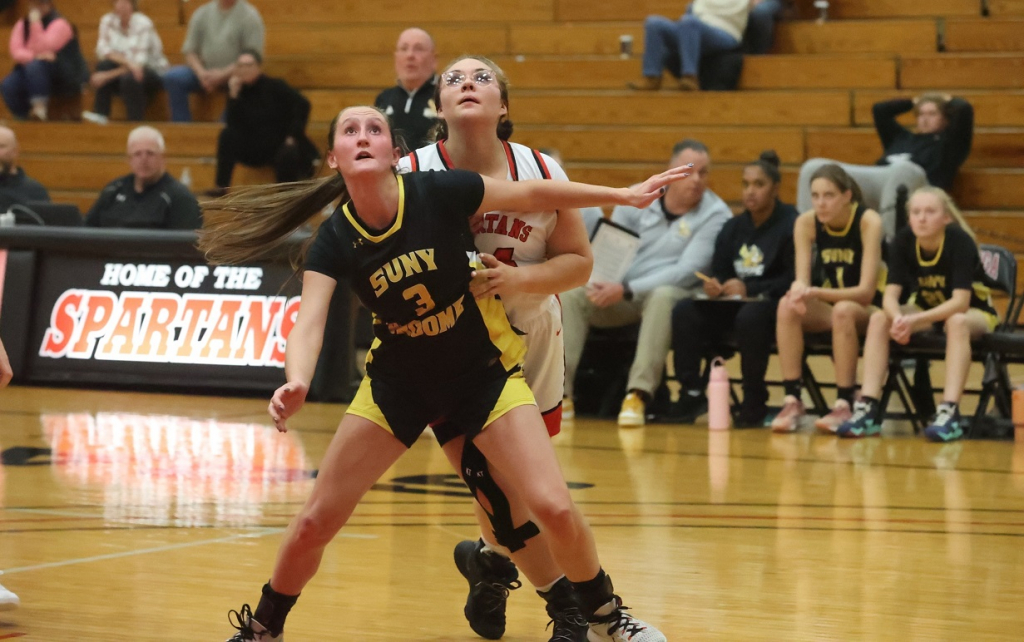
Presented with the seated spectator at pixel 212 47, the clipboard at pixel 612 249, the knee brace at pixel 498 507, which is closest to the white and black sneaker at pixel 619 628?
the knee brace at pixel 498 507

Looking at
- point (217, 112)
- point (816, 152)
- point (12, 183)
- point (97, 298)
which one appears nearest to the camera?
point (97, 298)

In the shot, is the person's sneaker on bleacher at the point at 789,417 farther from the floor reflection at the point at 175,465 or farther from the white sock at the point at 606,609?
the white sock at the point at 606,609

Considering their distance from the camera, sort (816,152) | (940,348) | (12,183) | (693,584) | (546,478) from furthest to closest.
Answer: (816,152) < (12,183) < (940,348) < (693,584) < (546,478)

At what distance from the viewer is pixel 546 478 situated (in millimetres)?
3512

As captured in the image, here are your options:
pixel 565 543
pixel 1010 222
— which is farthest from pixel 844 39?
pixel 565 543

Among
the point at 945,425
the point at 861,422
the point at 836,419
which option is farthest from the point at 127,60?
the point at 945,425

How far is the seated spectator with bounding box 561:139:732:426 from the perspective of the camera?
28.7 feet

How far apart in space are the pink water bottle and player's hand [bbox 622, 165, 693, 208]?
4.75 metres

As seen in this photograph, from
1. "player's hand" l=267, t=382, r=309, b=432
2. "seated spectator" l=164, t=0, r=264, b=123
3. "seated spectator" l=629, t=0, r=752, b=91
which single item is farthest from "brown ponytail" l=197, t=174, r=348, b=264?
"seated spectator" l=164, t=0, r=264, b=123

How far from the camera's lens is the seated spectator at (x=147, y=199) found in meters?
10.1

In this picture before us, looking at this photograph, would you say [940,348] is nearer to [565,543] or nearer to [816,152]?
[816,152]

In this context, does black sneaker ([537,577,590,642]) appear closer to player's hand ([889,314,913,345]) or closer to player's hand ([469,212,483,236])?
player's hand ([469,212,483,236])

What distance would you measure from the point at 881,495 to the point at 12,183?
745 centimetres

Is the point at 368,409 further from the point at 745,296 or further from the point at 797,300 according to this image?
the point at 745,296
